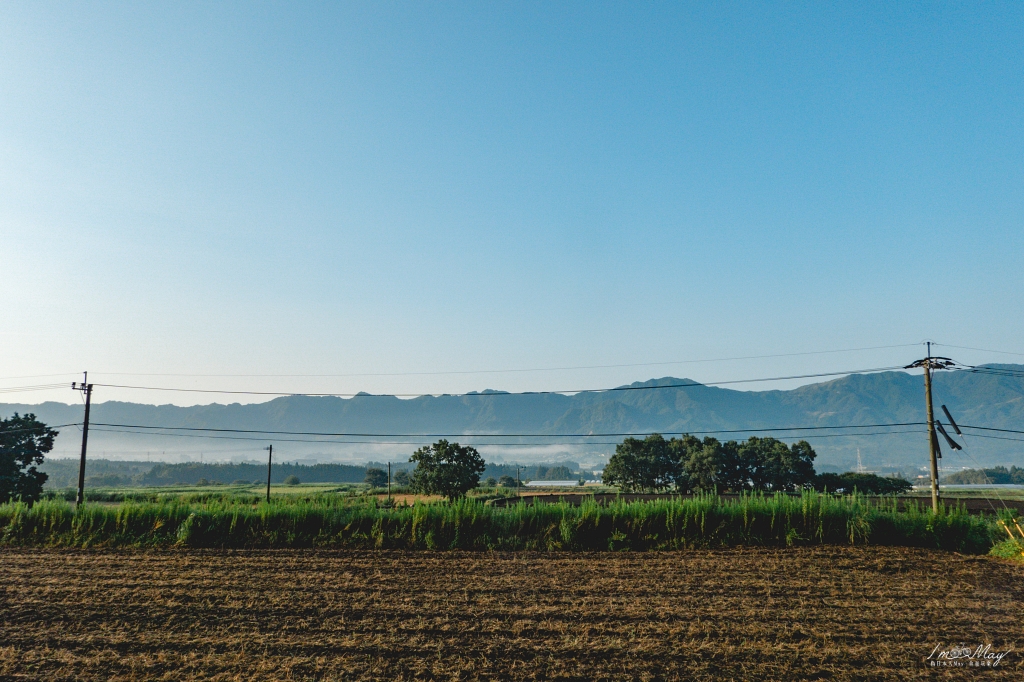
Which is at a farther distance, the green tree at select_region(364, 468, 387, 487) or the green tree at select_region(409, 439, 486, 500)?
the green tree at select_region(364, 468, 387, 487)

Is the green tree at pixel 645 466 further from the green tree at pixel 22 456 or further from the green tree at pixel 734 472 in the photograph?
the green tree at pixel 22 456

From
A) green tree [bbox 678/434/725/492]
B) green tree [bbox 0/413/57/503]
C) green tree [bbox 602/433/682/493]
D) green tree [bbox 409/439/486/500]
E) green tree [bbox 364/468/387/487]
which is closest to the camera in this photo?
green tree [bbox 0/413/57/503]

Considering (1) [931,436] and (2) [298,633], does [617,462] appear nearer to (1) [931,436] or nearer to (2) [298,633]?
(1) [931,436]

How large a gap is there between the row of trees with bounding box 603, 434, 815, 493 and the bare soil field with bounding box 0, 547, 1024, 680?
53285 millimetres

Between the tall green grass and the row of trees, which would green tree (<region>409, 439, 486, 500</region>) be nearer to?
the row of trees

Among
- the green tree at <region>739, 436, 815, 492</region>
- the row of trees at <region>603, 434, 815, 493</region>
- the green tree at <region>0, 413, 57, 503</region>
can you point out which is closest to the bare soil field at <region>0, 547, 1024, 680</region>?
the green tree at <region>0, 413, 57, 503</region>

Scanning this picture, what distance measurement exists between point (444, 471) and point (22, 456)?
33.7 metres

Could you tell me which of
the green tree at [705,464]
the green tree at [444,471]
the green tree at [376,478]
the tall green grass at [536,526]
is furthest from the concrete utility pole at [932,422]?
the green tree at [376,478]

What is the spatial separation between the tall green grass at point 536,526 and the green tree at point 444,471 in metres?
29.0

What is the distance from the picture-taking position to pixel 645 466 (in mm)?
79000

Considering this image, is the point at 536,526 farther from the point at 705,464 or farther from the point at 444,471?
the point at 705,464

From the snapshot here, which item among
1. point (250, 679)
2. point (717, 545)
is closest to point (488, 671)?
point (250, 679)

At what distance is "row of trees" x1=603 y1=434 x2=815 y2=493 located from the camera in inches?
2852

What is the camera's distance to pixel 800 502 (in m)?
24.1
